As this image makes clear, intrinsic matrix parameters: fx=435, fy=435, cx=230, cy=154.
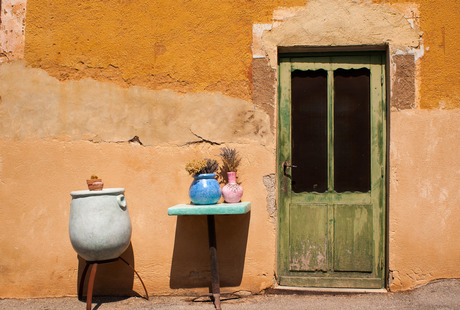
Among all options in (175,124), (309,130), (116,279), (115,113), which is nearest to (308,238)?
(309,130)

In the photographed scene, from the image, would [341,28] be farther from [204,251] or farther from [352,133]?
[204,251]

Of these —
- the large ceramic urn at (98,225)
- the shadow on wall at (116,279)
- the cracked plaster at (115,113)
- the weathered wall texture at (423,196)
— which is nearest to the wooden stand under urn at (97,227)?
the large ceramic urn at (98,225)

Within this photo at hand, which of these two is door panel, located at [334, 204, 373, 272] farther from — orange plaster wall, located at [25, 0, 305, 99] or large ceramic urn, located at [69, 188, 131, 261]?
large ceramic urn, located at [69, 188, 131, 261]

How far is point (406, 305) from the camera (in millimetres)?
3135

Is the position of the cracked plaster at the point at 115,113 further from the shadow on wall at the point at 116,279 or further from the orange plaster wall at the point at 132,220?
the shadow on wall at the point at 116,279

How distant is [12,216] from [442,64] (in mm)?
3679

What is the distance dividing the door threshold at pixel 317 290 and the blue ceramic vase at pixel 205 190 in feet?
2.95

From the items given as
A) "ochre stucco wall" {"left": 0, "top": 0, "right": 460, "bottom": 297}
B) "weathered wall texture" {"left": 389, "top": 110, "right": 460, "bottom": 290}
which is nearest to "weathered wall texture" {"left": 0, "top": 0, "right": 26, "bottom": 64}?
"ochre stucco wall" {"left": 0, "top": 0, "right": 460, "bottom": 297}

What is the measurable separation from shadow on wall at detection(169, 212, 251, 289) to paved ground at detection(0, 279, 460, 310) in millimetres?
184

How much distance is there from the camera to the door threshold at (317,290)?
342 centimetres

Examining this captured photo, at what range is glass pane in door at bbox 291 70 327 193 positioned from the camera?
3592 mm

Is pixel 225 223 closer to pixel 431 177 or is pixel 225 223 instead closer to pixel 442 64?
pixel 431 177

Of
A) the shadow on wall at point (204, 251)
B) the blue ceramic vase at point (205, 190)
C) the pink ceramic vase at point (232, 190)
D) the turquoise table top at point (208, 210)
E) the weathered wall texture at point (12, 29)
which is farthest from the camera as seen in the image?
the weathered wall texture at point (12, 29)

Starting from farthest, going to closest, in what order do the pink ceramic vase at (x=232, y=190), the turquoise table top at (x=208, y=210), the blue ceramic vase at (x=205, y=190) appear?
1. the pink ceramic vase at (x=232, y=190)
2. the blue ceramic vase at (x=205, y=190)
3. the turquoise table top at (x=208, y=210)
